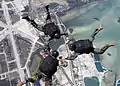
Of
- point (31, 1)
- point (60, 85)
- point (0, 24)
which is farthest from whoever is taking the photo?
point (31, 1)

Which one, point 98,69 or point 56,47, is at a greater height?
point 56,47

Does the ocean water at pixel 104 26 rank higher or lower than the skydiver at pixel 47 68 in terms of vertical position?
lower

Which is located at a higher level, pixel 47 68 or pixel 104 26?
pixel 47 68

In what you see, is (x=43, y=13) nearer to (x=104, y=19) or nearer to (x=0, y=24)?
(x=0, y=24)

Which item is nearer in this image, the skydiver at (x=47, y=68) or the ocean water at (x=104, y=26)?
the skydiver at (x=47, y=68)

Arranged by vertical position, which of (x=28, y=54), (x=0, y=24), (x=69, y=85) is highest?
(x=0, y=24)

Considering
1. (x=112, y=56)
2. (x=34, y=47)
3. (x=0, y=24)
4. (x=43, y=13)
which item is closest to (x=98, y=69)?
(x=112, y=56)

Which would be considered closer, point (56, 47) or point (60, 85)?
point (60, 85)

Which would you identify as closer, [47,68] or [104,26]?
[47,68]
